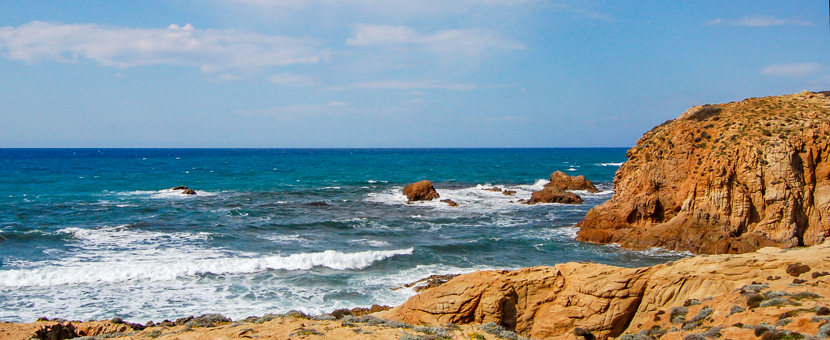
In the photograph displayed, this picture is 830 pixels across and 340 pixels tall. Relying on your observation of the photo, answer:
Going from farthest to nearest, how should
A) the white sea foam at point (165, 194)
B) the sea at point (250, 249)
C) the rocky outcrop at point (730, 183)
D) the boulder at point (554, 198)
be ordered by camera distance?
the white sea foam at point (165, 194) → the boulder at point (554, 198) → the rocky outcrop at point (730, 183) → the sea at point (250, 249)

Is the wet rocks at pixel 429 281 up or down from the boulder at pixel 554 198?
down

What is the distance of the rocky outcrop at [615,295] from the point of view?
1409 centimetres

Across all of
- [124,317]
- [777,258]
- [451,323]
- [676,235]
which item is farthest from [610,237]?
[124,317]

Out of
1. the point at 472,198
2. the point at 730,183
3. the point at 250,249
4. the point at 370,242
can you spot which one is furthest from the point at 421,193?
the point at 730,183

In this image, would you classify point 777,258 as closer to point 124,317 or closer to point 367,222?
point 124,317

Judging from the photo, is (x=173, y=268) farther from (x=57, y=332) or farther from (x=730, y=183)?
(x=730, y=183)

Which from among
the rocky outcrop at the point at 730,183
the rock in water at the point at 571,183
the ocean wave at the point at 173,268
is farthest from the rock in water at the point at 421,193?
the ocean wave at the point at 173,268

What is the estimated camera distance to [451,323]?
14.8 meters

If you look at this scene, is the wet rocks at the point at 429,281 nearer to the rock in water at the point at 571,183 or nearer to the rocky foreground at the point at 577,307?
the rocky foreground at the point at 577,307

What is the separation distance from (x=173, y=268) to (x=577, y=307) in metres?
19.0

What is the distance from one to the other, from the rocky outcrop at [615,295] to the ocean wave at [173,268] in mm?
11313

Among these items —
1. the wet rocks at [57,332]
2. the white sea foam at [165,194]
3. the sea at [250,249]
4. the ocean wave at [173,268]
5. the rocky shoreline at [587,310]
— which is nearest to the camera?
the rocky shoreline at [587,310]

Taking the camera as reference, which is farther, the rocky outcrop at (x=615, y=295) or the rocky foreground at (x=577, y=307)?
the rocky outcrop at (x=615, y=295)

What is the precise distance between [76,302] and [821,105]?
1575 inches
